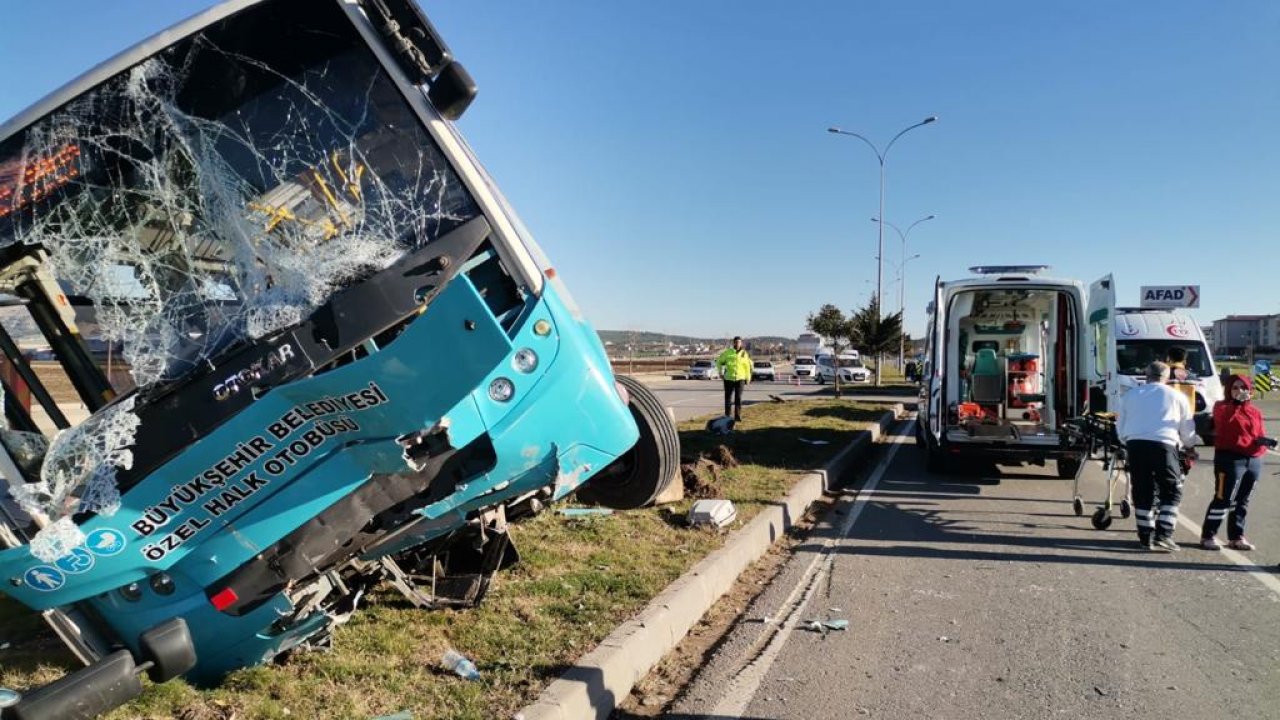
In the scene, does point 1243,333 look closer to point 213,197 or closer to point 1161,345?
point 1161,345

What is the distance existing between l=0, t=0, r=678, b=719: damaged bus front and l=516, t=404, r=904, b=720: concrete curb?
942mm

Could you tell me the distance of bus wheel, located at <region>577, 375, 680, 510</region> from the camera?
479 cm

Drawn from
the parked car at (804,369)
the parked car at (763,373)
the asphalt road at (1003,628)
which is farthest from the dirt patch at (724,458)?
the parked car at (804,369)

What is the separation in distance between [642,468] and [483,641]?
132 centimetres

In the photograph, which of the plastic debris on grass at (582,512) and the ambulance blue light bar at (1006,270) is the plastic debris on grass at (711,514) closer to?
the plastic debris on grass at (582,512)

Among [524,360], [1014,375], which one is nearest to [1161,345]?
[1014,375]

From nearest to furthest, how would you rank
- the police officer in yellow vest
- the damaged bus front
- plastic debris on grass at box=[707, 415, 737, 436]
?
1. the damaged bus front
2. plastic debris on grass at box=[707, 415, 737, 436]
3. the police officer in yellow vest

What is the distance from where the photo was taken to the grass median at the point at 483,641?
3455 millimetres

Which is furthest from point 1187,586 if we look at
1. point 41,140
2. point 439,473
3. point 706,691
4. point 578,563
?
point 41,140

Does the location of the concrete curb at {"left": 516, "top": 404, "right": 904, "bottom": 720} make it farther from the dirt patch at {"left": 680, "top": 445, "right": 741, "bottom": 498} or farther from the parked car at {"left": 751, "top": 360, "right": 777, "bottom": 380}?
the parked car at {"left": 751, "top": 360, "right": 777, "bottom": 380}

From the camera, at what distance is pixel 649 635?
4.32 m

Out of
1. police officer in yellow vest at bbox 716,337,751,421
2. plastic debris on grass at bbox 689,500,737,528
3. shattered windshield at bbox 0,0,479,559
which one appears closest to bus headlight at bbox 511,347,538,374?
shattered windshield at bbox 0,0,479,559

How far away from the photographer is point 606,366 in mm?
3576

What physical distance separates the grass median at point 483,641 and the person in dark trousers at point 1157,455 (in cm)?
330
